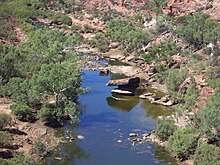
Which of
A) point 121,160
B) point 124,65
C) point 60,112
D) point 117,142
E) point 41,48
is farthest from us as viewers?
point 124,65

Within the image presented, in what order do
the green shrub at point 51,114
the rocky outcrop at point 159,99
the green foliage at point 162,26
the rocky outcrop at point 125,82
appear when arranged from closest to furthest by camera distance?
1. the green shrub at point 51,114
2. the rocky outcrop at point 159,99
3. the rocky outcrop at point 125,82
4. the green foliage at point 162,26

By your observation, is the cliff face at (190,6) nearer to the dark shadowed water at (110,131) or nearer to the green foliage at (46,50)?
the green foliage at (46,50)

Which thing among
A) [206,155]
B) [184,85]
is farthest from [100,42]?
[206,155]

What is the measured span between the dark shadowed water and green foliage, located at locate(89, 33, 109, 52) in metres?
31.3

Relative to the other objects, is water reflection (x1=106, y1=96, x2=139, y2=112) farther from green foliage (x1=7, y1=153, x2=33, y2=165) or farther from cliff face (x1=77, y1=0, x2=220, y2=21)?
cliff face (x1=77, y1=0, x2=220, y2=21)

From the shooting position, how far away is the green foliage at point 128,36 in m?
110

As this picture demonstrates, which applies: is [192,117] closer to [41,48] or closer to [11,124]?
[11,124]

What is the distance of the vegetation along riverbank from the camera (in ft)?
188

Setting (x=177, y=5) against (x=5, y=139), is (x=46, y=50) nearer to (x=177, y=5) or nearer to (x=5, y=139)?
(x=5, y=139)

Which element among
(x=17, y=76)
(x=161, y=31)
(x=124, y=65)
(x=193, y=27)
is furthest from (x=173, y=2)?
(x=17, y=76)

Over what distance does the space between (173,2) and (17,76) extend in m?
81.3

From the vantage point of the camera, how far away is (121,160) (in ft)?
182

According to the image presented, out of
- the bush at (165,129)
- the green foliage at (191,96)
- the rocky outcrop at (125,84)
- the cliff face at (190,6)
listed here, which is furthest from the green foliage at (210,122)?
the cliff face at (190,6)

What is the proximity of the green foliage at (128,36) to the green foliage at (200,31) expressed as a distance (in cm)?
837
